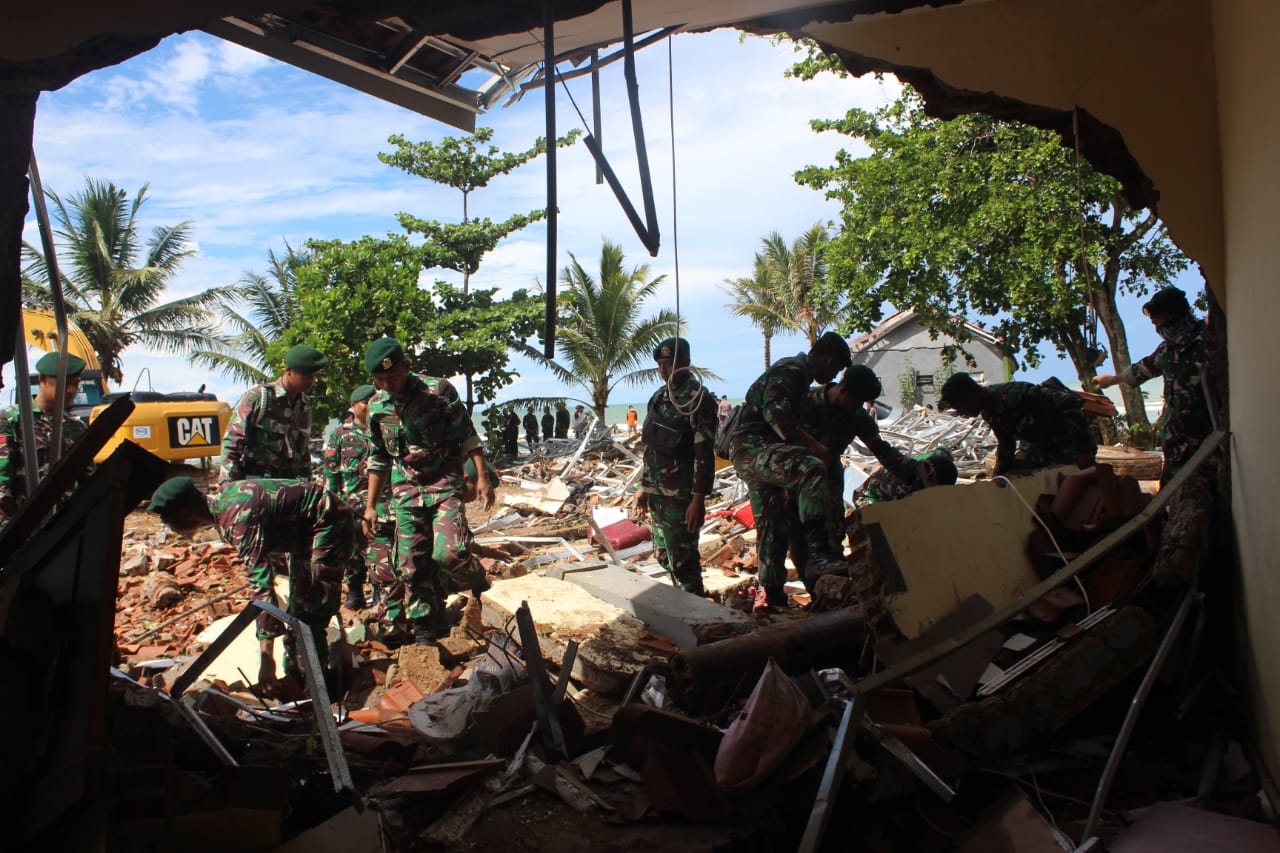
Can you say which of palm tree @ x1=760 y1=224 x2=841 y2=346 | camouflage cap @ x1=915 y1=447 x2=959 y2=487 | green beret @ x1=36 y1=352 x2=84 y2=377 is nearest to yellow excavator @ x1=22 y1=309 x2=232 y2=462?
green beret @ x1=36 y1=352 x2=84 y2=377

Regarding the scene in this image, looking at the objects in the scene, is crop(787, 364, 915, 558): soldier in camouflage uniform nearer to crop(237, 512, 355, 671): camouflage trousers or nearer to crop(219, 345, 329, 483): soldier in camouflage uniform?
crop(237, 512, 355, 671): camouflage trousers

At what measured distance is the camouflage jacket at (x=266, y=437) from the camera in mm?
5414

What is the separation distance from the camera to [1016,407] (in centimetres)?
583

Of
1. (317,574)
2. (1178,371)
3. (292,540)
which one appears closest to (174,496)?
(292,540)

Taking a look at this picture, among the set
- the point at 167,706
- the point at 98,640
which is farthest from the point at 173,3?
the point at 167,706

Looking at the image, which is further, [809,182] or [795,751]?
[809,182]

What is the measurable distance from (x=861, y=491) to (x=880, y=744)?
418cm

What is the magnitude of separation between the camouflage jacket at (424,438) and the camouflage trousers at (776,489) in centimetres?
196

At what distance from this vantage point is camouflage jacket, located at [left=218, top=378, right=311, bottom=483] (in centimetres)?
541

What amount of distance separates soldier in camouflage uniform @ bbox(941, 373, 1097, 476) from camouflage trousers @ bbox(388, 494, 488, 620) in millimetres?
3331

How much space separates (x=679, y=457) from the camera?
6586 millimetres

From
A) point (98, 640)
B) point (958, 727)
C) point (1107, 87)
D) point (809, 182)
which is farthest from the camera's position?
point (809, 182)

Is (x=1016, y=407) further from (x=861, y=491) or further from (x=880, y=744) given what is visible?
(x=880, y=744)

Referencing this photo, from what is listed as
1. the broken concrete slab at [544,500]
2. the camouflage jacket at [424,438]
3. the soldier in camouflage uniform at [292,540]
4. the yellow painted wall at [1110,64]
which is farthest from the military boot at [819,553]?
the broken concrete slab at [544,500]
